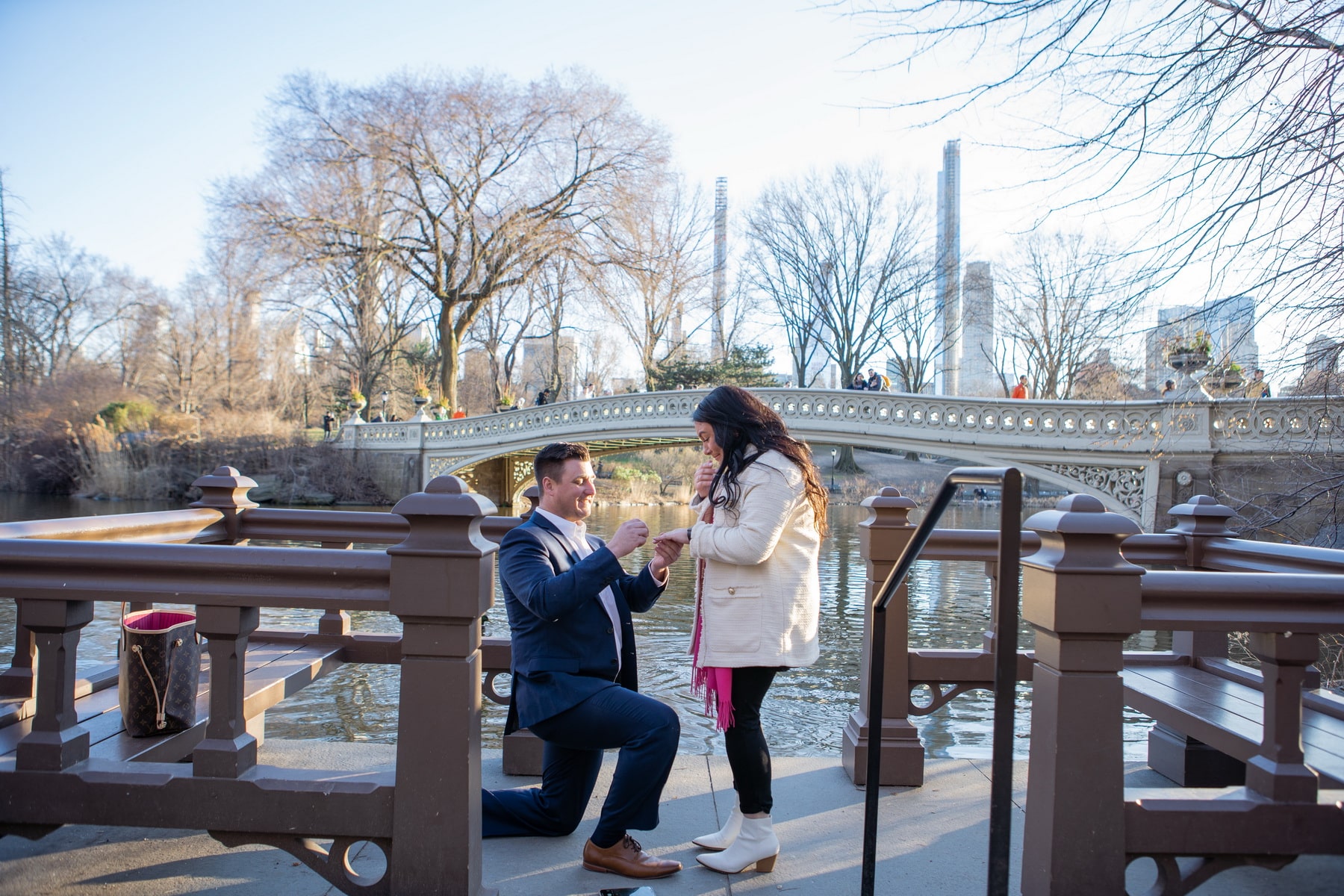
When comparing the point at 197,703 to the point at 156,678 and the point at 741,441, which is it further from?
the point at 741,441

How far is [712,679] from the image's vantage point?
284cm

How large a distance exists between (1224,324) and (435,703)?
4706mm

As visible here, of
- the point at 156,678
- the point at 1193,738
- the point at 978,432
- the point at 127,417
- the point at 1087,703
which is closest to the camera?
the point at 1087,703

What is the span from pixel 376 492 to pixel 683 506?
9.69 metres

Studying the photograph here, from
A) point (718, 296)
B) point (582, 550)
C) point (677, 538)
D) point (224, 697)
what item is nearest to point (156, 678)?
point (224, 697)

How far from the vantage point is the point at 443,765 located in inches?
88.7

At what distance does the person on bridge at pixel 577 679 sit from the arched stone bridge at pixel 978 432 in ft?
18.1

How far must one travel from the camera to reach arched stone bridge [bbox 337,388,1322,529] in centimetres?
1478

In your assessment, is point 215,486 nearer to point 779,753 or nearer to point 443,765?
point 443,765

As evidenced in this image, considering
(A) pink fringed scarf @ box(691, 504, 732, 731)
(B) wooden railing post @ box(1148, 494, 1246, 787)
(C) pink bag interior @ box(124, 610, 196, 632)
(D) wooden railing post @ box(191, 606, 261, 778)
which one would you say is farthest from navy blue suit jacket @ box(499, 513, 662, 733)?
(B) wooden railing post @ box(1148, 494, 1246, 787)

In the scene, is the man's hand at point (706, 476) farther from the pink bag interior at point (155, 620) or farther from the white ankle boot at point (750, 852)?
the pink bag interior at point (155, 620)

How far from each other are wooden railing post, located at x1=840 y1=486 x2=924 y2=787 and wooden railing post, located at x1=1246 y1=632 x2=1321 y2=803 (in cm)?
130

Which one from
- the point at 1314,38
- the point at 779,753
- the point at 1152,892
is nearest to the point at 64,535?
the point at 1152,892

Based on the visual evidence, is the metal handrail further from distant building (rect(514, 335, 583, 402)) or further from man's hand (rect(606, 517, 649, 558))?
distant building (rect(514, 335, 583, 402))
